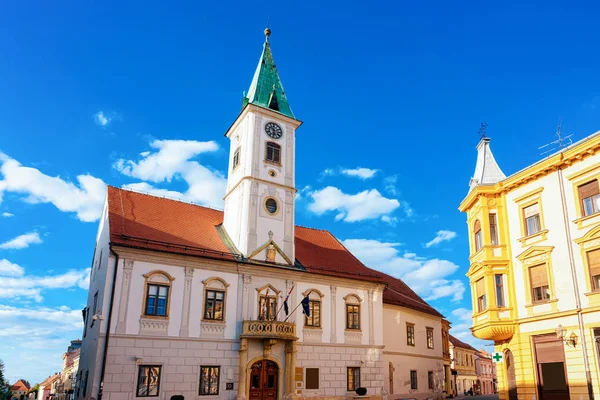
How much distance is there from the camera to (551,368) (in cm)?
2208

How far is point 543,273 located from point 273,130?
19.9 metres

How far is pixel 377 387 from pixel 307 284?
8.21 m

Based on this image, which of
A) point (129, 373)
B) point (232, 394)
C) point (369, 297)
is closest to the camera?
point (129, 373)

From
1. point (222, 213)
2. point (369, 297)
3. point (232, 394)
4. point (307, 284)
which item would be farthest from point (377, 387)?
point (222, 213)

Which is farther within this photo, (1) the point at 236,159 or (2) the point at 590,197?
(1) the point at 236,159

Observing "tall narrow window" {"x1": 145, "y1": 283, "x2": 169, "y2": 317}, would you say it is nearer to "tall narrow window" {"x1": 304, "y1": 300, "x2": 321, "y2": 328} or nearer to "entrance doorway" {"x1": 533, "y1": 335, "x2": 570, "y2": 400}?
"tall narrow window" {"x1": 304, "y1": 300, "x2": 321, "y2": 328}

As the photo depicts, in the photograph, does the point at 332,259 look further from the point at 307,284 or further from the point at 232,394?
the point at 232,394

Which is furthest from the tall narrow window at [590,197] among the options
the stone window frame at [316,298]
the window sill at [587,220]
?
the stone window frame at [316,298]

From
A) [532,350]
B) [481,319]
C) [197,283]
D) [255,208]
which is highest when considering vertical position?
[255,208]

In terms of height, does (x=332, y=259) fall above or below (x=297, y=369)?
above

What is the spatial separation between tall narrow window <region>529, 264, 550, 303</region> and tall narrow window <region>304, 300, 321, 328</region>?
44.2ft

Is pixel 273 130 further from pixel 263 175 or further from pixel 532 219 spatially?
pixel 532 219

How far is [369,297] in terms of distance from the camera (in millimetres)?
34812

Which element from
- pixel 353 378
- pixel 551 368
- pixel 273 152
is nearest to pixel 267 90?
pixel 273 152
